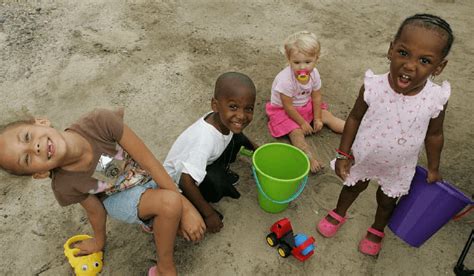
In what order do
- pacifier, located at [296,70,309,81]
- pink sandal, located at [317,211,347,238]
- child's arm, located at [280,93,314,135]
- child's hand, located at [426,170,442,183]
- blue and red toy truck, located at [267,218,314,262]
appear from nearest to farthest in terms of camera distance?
child's hand, located at [426,170,442,183], blue and red toy truck, located at [267,218,314,262], pink sandal, located at [317,211,347,238], pacifier, located at [296,70,309,81], child's arm, located at [280,93,314,135]

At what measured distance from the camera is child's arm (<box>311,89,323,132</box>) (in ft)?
9.87

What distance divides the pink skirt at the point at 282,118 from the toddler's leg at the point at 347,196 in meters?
0.80

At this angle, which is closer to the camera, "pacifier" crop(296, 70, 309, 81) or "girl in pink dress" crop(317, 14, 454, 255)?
"girl in pink dress" crop(317, 14, 454, 255)

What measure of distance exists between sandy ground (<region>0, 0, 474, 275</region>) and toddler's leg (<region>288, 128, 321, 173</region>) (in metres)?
0.09

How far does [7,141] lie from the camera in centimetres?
154

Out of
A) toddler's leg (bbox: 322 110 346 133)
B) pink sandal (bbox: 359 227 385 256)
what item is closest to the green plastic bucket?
pink sandal (bbox: 359 227 385 256)

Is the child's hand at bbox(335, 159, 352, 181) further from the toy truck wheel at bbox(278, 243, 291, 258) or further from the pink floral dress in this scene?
the toy truck wheel at bbox(278, 243, 291, 258)

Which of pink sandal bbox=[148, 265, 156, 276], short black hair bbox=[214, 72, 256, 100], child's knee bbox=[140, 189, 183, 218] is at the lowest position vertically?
pink sandal bbox=[148, 265, 156, 276]

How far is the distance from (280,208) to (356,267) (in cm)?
56

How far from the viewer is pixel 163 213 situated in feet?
6.21

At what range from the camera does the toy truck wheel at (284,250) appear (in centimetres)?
220

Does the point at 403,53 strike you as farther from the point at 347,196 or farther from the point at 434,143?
the point at 347,196

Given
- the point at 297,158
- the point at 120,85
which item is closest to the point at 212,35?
the point at 120,85

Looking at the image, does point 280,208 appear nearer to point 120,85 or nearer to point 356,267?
point 356,267
